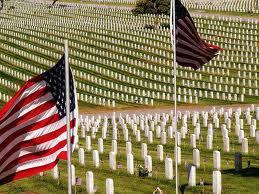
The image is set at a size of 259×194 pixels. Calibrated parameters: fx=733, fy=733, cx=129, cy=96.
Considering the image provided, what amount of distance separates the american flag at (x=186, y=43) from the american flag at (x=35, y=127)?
5.70m

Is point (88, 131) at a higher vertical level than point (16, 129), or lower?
lower

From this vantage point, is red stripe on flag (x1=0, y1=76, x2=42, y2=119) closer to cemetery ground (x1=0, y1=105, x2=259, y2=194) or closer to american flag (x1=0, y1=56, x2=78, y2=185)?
american flag (x1=0, y1=56, x2=78, y2=185)

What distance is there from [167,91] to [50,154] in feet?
147

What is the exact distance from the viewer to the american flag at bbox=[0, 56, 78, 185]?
46.7 feet

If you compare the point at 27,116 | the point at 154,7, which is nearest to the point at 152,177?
the point at 27,116

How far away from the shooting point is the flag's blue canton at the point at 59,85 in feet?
47.7

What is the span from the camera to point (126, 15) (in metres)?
104

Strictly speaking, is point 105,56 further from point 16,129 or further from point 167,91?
point 16,129

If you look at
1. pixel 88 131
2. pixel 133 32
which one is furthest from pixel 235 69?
pixel 88 131

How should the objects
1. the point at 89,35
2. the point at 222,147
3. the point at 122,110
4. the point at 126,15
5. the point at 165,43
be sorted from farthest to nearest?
the point at 126,15, the point at 89,35, the point at 165,43, the point at 122,110, the point at 222,147

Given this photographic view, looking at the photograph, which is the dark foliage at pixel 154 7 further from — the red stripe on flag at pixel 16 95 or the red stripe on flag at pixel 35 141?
the red stripe on flag at pixel 16 95

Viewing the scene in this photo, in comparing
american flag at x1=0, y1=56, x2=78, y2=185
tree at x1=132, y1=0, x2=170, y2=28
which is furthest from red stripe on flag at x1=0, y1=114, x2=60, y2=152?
tree at x1=132, y1=0, x2=170, y2=28

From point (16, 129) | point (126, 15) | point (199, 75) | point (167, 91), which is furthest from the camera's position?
point (126, 15)

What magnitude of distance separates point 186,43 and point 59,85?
5986mm
